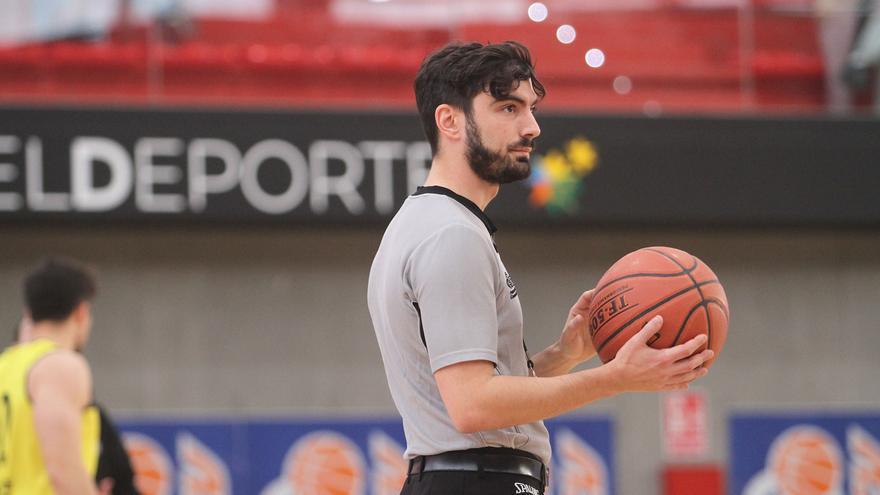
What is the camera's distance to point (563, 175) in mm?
8148

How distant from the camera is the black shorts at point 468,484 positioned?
251 cm

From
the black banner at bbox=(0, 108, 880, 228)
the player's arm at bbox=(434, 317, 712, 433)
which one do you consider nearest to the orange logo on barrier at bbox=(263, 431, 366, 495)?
the black banner at bbox=(0, 108, 880, 228)

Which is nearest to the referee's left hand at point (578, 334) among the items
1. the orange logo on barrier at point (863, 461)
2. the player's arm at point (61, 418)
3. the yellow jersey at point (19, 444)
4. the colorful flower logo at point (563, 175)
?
the player's arm at point (61, 418)

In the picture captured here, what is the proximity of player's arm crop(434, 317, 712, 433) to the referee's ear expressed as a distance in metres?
0.55

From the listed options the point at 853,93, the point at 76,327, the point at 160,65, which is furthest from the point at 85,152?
the point at 853,93

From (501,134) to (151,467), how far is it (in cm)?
532

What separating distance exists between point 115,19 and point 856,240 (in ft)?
17.9

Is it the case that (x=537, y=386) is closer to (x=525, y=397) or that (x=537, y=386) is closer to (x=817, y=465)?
(x=525, y=397)

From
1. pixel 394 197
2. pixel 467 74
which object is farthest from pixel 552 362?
pixel 394 197

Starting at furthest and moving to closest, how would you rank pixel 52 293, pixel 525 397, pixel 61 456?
pixel 52 293 < pixel 61 456 < pixel 525 397

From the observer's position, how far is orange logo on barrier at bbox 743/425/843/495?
7.74 meters

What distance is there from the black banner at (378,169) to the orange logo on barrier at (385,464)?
1464 millimetres

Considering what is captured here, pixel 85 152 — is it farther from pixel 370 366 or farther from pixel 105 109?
pixel 370 366

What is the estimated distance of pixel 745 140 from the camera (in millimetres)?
8344
